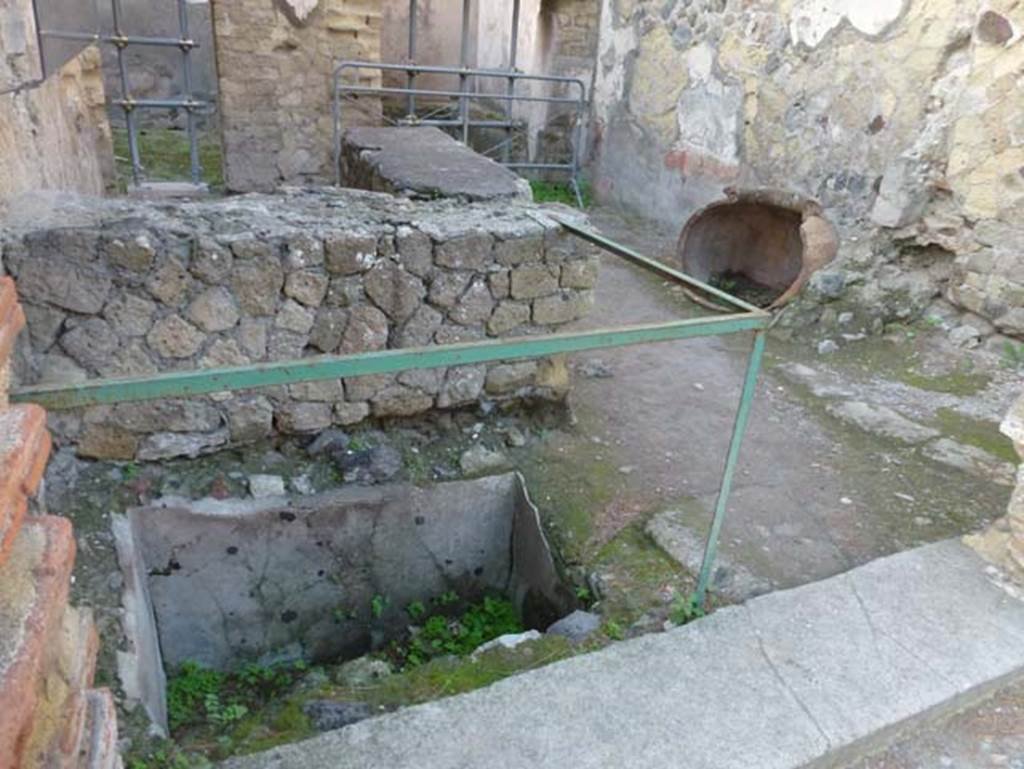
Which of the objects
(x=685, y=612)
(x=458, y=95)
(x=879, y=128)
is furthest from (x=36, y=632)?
(x=458, y=95)

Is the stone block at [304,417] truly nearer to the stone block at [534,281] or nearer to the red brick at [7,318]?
the stone block at [534,281]

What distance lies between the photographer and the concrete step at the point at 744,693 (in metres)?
1.56

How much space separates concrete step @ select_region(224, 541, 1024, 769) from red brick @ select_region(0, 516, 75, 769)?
84 cm

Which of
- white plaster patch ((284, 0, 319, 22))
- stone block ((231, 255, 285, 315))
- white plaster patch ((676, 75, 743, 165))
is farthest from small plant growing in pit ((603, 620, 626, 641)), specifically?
white plaster patch ((284, 0, 319, 22))

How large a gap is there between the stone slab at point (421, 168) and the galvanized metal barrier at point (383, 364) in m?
1.18

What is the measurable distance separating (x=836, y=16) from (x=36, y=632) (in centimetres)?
471

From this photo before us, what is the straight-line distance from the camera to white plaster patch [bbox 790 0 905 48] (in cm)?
398

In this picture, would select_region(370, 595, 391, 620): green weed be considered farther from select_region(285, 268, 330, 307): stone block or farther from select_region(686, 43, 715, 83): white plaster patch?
select_region(686, 43, 715, 83): white plaster patch

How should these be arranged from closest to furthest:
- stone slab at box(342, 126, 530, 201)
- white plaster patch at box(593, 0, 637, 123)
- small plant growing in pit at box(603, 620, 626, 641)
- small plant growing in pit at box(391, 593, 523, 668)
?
small plant growing in pit at box(603, 620, 626, 641)
small plant growing in pit at box(391, 593, 523, 668)
stone slab at box(342, 126, 530, 201)
white plaster patch at box(593, 0, 637, 123)

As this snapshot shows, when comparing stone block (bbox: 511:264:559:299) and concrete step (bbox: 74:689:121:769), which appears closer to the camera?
concrete step (bbox: 74:689:121:769)

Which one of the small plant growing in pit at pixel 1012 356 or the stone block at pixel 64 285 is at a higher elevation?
the stone block at pixel 64 285

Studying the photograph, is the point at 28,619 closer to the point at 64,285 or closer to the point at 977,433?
the point at 64,285

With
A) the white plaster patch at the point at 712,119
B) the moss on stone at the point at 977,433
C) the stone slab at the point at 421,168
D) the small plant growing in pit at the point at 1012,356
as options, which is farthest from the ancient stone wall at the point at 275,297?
the white plaster patch at the point at 712,119

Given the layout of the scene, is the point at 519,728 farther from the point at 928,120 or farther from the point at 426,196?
the point at 928,120
